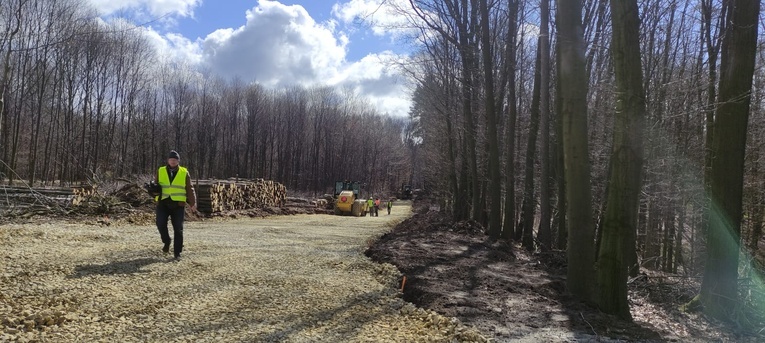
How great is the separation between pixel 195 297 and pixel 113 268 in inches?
75.7

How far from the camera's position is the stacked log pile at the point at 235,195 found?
1997 centimetres

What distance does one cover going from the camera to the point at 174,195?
7.71m

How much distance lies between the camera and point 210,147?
57.2 meters

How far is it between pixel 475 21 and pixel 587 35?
3.52 m

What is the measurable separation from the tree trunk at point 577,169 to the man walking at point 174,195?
555cm

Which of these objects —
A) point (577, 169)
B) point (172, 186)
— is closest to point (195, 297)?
point (172, 186)

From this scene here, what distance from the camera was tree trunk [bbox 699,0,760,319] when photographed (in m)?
6.95

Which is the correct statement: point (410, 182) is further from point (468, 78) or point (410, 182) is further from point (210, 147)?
point (468, 78)

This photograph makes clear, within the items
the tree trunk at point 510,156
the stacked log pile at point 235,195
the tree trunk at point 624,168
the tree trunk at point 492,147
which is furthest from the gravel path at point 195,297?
the stacked log pile at point 235,195

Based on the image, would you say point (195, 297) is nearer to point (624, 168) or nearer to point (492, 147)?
point (624, 168)

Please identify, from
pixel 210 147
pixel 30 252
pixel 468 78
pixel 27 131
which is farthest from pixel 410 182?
pixel 30 252

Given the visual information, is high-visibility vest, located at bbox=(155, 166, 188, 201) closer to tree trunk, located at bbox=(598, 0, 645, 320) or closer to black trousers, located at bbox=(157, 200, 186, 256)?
black trousers, located at bbox=(157, 200, 186, 256)

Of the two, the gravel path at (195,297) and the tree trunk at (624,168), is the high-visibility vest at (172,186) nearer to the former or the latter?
the gravel path at (195,297)

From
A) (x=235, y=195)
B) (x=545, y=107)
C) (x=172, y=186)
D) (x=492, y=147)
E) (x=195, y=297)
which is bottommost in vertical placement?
(x=195, y=297)
